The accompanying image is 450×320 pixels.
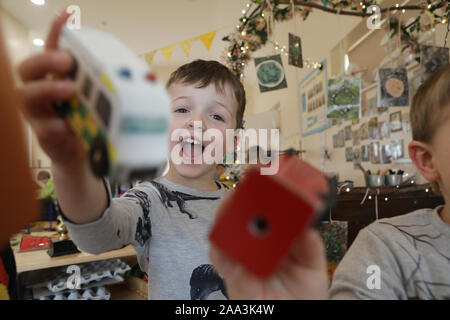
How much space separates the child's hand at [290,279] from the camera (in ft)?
0.85

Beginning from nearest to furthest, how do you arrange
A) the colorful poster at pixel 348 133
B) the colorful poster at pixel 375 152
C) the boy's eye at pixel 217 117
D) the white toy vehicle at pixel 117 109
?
the white toy vehicle at pixel 117 109, the boy's eye at pixel 217 117, the colorful poster at pixel 375 152, the colorful poster at pixel 348 133

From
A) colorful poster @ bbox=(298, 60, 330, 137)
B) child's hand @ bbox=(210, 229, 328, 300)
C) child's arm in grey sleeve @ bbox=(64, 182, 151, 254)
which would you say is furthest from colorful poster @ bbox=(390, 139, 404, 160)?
child's hand @ bbox=(210, 229, 328, 300)

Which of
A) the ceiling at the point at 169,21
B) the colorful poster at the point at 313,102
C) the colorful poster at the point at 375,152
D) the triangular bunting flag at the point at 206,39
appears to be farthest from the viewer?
the colorful poster at the point at 313,102

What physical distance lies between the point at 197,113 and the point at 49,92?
0.42m

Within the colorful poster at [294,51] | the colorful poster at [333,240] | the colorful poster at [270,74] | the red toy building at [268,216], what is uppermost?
the colorful poster at [294,51]

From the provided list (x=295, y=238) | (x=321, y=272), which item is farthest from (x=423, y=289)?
(x=295, y=238)

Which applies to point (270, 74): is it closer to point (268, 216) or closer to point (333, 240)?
point (333, 240)

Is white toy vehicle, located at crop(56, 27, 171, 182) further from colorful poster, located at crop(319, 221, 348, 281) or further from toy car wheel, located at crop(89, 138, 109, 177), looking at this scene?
colorful poster, located at crop(319, 221, 348, 281)

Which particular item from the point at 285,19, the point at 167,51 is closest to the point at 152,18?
the point at 167,51

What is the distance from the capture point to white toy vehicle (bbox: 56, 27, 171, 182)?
173mm

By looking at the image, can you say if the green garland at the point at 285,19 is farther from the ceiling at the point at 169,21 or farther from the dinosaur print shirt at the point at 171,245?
the dinosaur print shirt at the point at 171,245

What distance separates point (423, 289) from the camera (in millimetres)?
576

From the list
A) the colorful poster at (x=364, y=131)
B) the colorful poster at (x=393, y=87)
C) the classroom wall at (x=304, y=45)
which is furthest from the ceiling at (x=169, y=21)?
the colorful poster at (x=393, y=87)

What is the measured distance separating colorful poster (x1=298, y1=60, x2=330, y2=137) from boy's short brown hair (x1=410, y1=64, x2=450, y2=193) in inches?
68.7
